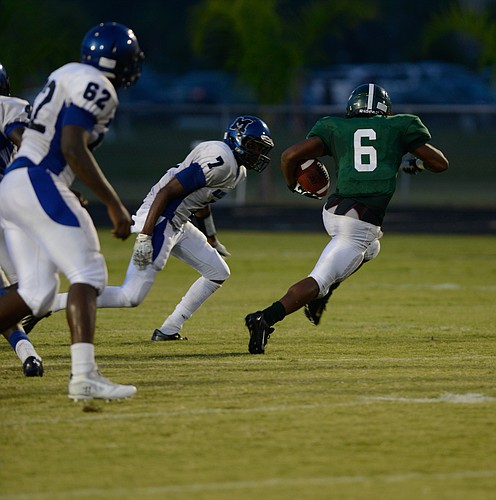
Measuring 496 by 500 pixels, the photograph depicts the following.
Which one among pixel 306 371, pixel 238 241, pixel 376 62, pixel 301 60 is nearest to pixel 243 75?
pixel 301 60

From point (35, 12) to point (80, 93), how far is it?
19.7 m

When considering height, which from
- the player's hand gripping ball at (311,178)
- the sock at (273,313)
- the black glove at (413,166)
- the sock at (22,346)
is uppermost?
the black glove at (413,166)

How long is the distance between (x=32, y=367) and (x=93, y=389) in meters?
0.92

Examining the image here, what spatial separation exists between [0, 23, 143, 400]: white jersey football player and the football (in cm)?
254

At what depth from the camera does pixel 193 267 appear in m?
8.62

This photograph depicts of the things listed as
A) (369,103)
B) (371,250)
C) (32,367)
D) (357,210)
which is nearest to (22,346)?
(32,367)

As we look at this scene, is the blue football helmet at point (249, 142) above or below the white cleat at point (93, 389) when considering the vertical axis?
above

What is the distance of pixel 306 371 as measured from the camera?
7.21 metres

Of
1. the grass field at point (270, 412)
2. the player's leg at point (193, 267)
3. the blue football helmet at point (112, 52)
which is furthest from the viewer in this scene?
the player's leg at point (193, 267)

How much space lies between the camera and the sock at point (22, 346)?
7035 mm

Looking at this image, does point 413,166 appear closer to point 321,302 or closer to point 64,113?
point 321,302

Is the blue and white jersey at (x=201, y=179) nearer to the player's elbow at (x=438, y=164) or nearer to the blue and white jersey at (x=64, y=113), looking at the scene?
the player's elbow at (x=438, y=164)

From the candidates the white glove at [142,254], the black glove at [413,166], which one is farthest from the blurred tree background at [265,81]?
the white glove at [142,254]

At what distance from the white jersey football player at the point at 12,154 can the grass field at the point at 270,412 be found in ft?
0.47
